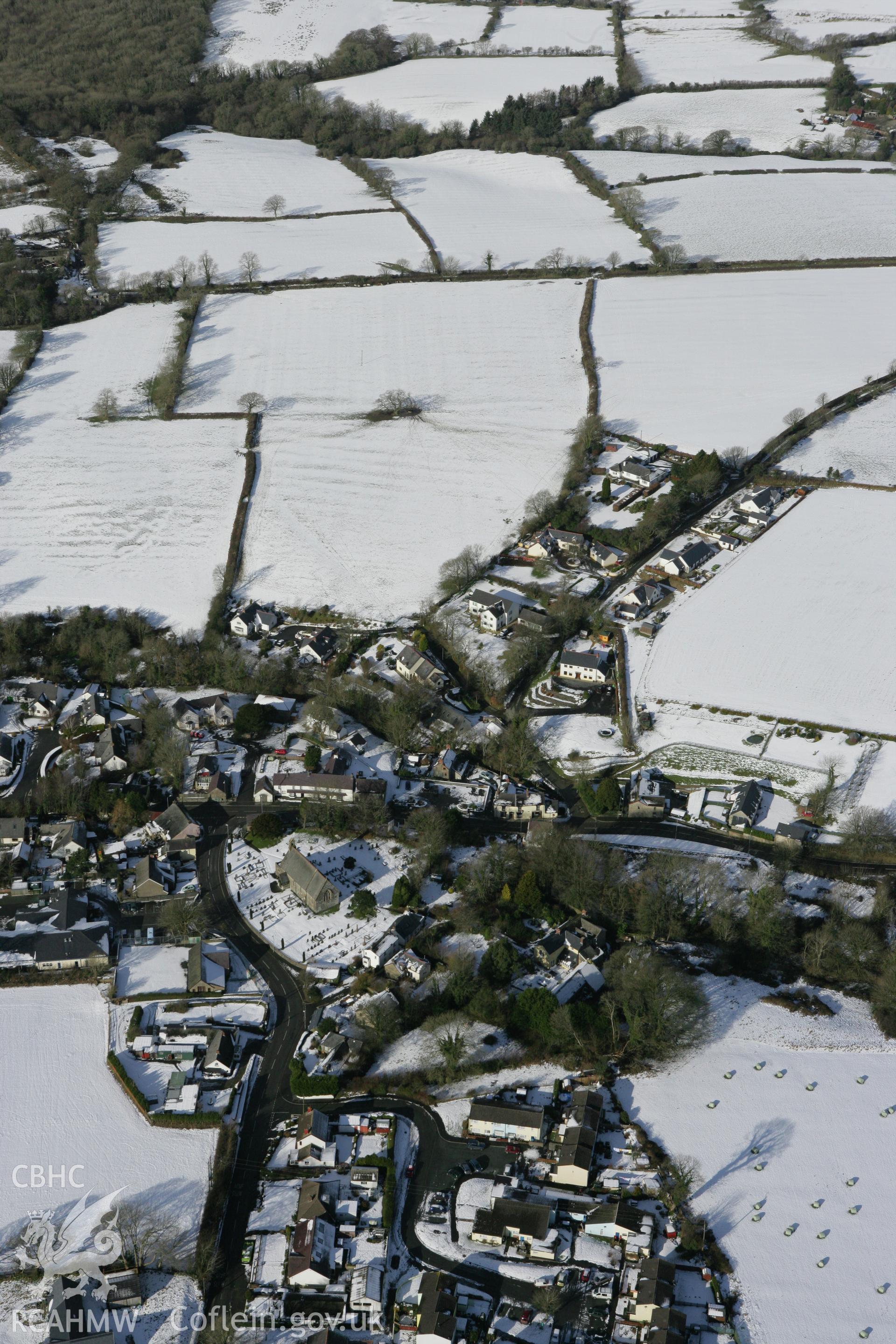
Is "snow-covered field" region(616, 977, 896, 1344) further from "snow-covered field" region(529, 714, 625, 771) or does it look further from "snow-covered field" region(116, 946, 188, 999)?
"snow-covered field" region(116, 946, 188, 999)

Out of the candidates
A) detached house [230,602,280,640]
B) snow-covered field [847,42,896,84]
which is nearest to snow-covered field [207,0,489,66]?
snow-covered field [847,42,896,84]

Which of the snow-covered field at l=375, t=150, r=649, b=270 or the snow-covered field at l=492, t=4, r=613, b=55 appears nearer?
the snow-covered field at l=375, t=150, r=649, b=270

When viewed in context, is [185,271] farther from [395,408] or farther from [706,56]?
Answer: [706,56]

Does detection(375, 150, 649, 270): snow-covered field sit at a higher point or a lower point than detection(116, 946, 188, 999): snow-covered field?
higher

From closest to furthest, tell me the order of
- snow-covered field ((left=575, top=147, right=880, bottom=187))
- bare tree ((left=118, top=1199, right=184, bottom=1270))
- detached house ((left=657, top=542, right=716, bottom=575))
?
bare tree ((left=118, top=1199, right=184, bottom=1270)) → detached house ((left=657, top=542, right=716, bottom=575)) → snow-covered field ((left=575, top=147, right=880, bottom=187))

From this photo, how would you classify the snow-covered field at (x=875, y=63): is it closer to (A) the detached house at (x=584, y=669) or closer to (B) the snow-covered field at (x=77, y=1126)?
(A) the detached house at (x=584, y=669)

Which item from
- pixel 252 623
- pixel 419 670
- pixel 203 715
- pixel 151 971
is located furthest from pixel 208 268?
pixel 151 971

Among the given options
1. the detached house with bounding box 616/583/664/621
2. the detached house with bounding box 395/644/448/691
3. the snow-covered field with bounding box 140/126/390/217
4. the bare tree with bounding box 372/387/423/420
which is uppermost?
the snow-covered field with bounding box 140/126/390/217

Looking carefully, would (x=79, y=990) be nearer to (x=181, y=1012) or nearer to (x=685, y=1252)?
(x=181, y=1012)
